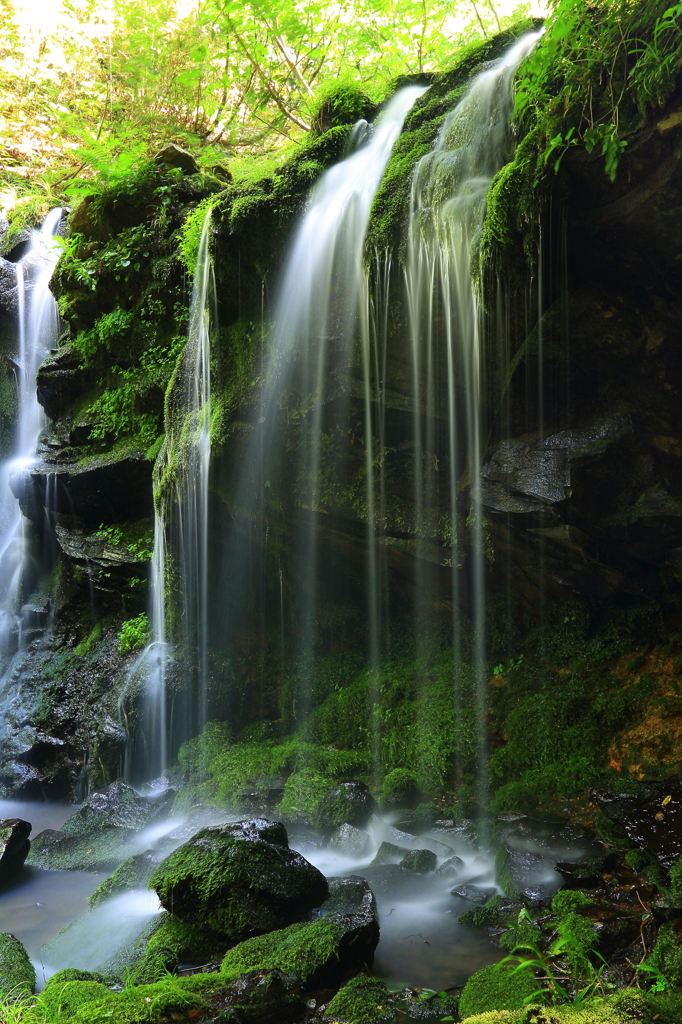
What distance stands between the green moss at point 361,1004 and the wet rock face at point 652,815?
1903 millimetres

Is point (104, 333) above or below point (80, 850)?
above

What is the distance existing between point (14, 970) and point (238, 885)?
4.66ft

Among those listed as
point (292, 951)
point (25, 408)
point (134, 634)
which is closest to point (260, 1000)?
point (292, 951)

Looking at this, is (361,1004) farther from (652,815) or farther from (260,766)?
(260,766)

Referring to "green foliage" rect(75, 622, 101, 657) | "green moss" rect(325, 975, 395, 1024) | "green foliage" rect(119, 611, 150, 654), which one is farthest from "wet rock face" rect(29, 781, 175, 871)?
"green moss" rect(325, 975, 395, 1024)

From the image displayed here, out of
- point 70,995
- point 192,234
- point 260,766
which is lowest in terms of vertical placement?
point 260,766

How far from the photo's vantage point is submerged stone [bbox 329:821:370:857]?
226 inches

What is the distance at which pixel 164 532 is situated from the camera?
320 inches

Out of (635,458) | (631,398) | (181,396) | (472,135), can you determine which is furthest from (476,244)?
(181,396)

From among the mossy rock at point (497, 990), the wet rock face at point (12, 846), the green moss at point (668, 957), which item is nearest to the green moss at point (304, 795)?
the wet rock face at point (12, 846)

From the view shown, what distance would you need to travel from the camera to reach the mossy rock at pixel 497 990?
10.2ft

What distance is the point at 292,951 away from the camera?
3.66m

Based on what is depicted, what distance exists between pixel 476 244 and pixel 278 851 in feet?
16.1

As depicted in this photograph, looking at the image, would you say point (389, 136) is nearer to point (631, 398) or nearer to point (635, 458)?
point (631, 398)
